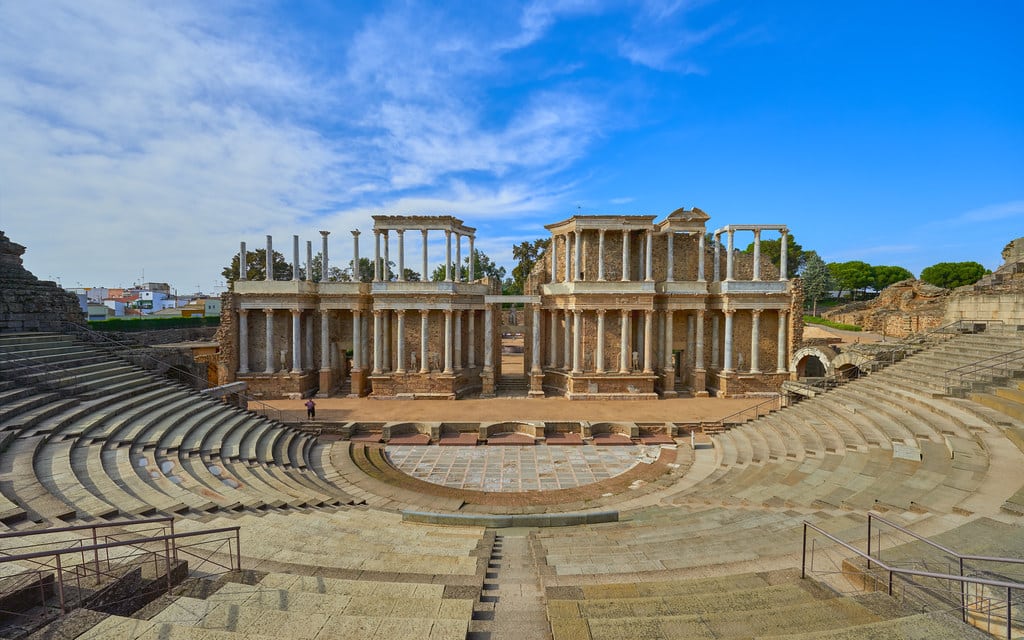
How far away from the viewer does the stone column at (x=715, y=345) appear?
29.2 metres

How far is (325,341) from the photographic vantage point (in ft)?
92.5

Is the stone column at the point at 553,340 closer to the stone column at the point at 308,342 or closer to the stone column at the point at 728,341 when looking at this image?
the stone column at the point at 728,341

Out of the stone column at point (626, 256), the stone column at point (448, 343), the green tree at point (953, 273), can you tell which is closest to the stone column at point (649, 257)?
the stone column at point (626, 256)

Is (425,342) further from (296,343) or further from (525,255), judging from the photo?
(525,255)

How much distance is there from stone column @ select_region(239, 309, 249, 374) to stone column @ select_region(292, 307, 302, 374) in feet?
9.59

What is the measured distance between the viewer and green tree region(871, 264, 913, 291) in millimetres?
71562

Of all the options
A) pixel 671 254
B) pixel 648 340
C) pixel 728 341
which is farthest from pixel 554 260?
pixel 728 341

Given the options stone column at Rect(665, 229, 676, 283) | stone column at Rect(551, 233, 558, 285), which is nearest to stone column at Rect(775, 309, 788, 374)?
stone column at Rect(665, 229, 676, 283)

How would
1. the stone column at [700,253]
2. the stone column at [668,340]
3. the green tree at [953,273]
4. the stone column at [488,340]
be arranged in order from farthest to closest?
1. the green tree at [953,273]
2. the stone column at [700,253]
3. the stone column at [488,340]
4. the stone column at [668,340]

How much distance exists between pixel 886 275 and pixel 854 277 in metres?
5.50

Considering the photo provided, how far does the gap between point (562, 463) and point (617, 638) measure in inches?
488

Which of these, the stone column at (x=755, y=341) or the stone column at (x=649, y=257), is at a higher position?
the stone column at (x=649, y=257)

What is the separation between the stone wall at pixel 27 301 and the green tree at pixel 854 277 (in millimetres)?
89571

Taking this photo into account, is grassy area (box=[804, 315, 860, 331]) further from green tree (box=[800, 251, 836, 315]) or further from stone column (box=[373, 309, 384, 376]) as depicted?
stone column (box=[373, 309, 384, 376])
